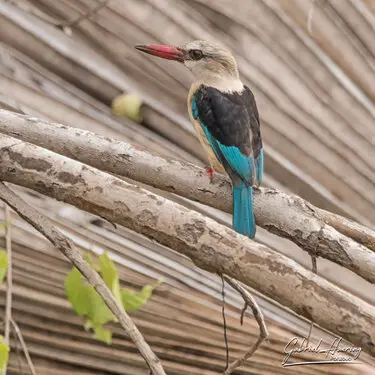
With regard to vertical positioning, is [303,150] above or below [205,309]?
above

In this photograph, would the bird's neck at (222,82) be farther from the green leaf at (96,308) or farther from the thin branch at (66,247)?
the thin branch at (66,247)

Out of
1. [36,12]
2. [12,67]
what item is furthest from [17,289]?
[36,12]

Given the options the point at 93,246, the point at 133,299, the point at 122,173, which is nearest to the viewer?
the point at 122,173

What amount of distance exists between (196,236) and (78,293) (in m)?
0.60

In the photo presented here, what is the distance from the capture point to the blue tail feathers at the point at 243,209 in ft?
5.27

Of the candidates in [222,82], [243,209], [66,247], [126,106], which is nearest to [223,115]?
[222,82]

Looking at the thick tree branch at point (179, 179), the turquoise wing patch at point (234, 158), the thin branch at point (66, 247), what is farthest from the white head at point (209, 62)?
the thin branch at point (66, 247)

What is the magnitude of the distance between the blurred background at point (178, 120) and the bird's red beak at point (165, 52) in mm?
387

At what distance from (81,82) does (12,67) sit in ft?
0.86

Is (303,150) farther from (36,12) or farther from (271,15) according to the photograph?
(36,12)

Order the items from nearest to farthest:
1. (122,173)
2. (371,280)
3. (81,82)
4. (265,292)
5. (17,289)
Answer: (265,292) → (371,280) → (122,173) → (17,289) → (81,82)

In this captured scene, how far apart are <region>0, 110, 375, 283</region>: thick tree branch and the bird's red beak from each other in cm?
63

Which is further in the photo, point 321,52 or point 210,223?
point 321,52

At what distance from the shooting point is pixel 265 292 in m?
1.08
